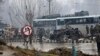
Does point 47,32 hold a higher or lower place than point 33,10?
lower

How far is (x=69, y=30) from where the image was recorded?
47.6 metres

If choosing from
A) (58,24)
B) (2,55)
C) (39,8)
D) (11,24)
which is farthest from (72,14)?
(2,55)

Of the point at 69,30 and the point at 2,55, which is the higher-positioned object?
the point at 2,55

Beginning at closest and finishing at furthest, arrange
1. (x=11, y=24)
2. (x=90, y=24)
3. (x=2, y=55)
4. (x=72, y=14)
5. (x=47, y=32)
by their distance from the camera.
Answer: (x=2, y=55) → (x=11, y=24) → (x=90, y=24) → (x=47, y=32) → (x=72, y=14)

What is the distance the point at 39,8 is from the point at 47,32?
17.1m

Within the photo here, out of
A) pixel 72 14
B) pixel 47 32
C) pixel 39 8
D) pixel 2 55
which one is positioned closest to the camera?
pixel 2 55

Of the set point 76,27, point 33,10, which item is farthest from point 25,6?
point 76,27

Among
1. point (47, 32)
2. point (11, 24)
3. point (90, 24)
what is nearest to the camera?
point (11, 24)

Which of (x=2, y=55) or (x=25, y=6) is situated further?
(x=25, y=6)

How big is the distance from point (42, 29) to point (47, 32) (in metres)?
1.04

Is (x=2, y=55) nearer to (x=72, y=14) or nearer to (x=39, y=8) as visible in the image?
(x=39, y=8)

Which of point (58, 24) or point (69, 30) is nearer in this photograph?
point (69, 30)

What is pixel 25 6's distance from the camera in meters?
34.5

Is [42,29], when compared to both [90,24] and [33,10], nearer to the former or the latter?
[90,24]
